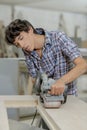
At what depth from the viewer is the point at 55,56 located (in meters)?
1.66

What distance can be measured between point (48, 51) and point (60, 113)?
1.64 feet

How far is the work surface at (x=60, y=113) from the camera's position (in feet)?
3.68

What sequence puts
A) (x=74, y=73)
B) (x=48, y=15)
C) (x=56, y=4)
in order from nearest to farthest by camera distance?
(x=74, y=73) < (x=56, y=4) < (x=48, y=15)

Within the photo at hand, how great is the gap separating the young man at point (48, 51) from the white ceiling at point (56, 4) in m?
5.38

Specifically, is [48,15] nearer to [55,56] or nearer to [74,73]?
[55,56]

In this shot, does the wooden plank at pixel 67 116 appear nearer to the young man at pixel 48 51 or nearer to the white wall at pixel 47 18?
the young man at pixel 48 51

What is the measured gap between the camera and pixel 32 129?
1.42m

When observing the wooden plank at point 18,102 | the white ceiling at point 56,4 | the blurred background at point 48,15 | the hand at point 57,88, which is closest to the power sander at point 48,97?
the hand at point 57,88

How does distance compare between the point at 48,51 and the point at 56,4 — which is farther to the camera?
the point at 56,4

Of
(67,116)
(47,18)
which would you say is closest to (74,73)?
(67,116)

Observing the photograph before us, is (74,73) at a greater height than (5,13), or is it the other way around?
(5,13)

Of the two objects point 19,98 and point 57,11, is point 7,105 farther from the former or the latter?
point 57,11

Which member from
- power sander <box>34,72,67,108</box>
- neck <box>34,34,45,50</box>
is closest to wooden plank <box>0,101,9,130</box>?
power sander <box>34,72,67,108</box>

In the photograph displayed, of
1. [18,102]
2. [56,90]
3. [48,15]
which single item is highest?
[48,15]
